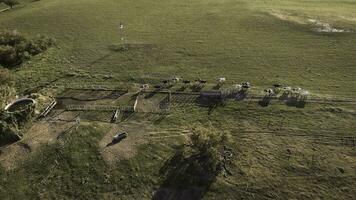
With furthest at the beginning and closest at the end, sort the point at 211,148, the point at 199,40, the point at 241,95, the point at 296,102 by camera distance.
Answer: the point at 199,40 < the point at 241,95 < the point at 296,102 < the point at 211,148

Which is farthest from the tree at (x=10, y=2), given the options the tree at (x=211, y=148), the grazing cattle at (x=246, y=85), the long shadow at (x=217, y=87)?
the tree at (x=211, y=148)

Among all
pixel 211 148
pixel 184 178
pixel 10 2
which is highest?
pixel 10 2

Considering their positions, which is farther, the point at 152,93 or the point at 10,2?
the point at 10,2

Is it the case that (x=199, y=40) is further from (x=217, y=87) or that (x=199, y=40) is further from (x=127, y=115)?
(x=127, y=115)


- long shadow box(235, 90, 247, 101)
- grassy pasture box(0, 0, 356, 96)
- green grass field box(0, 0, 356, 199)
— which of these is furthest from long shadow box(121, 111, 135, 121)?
long shadow box(235, 90, 247, 101)

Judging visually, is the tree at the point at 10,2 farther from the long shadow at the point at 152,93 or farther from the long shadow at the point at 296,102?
the long shadow at the point at 296,102

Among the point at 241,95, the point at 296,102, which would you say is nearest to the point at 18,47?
the point at 241,95

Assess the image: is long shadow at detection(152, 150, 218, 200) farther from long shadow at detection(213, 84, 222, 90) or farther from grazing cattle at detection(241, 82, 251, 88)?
grazing cattle at detection(241, 82, 251, 88)
